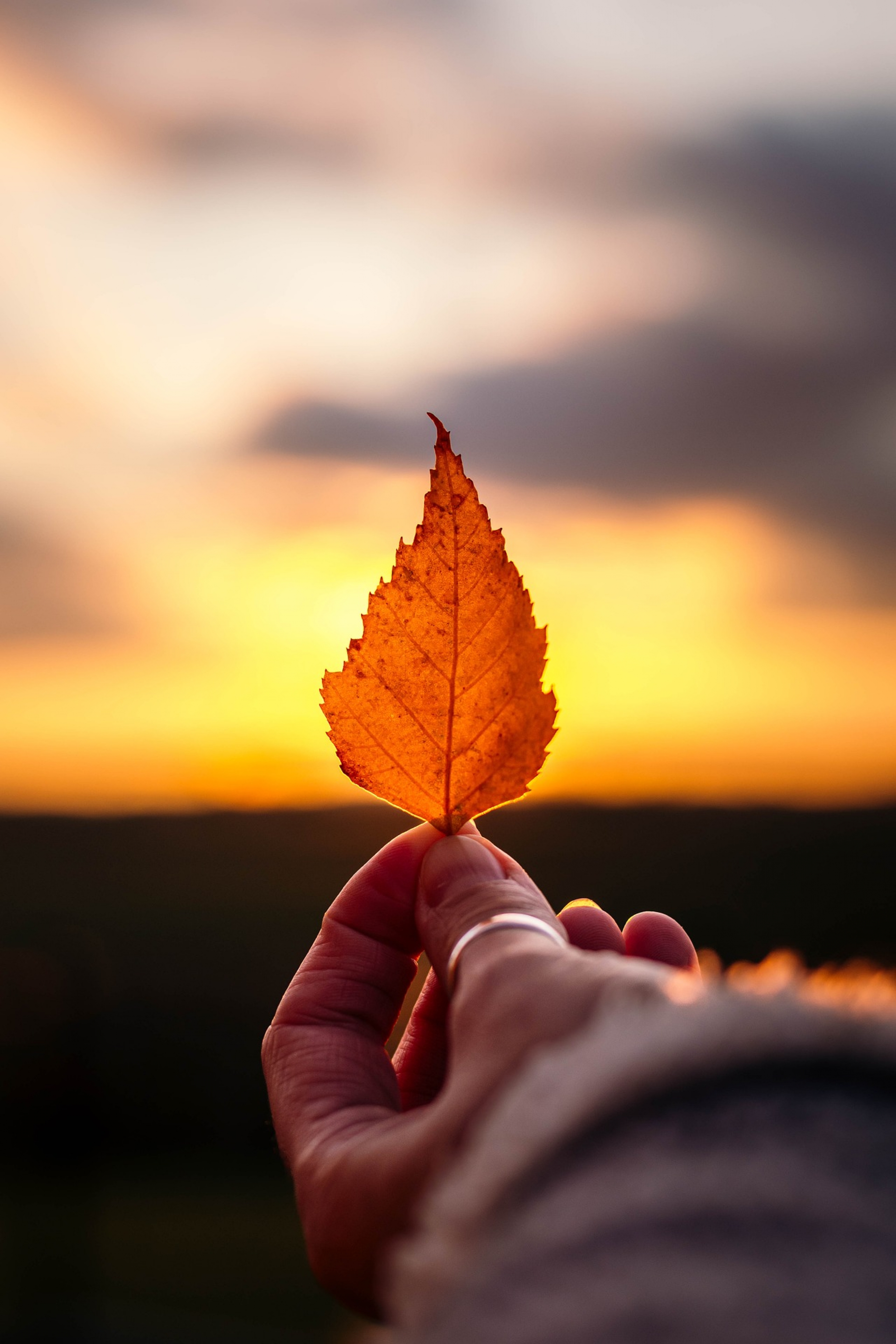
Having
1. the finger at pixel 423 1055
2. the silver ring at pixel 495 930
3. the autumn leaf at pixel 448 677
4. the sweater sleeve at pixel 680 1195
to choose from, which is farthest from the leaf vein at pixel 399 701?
the sweater sleeve at pixel 680 1195

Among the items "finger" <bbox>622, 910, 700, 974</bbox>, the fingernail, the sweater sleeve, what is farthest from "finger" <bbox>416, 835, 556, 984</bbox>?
the sweater sleeve

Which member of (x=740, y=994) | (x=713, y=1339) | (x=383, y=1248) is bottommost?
(x=383, y=1248)

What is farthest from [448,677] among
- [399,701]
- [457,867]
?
[457,867]

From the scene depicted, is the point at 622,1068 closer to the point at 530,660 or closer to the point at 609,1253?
the point at 609,1253

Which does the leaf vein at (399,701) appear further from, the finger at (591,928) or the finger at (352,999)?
the finger at (591,928)

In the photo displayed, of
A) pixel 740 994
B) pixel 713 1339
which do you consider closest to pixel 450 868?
pixel 740 994

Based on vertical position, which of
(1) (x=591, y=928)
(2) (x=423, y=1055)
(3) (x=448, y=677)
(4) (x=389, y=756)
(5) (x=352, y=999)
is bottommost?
(2) (x=423, y=1055)

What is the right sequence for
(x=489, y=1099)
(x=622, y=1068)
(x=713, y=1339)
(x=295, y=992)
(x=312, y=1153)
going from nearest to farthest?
(x=713, y=1339)
(x=622, y=1068)
(x=489, y=1099)
(x=312, y=1153)
(x=295, y=992)

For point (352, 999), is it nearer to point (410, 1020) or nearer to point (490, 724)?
point (410, 1020)
